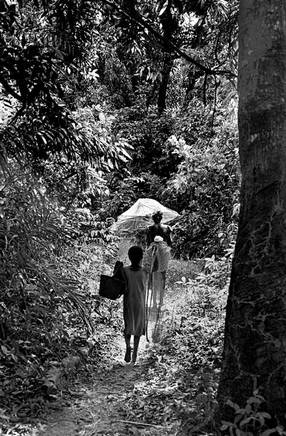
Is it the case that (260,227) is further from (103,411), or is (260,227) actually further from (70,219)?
(70,219)

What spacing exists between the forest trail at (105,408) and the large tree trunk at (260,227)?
1066mm

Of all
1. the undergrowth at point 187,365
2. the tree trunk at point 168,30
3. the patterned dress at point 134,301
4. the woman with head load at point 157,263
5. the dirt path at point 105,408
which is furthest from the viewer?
the woman with head load at point 157,263

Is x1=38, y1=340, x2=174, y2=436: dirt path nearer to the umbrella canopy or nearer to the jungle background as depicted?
the jungle background

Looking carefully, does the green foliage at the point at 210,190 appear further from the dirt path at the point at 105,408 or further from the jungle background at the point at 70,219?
the dirt path at the point at 105,408

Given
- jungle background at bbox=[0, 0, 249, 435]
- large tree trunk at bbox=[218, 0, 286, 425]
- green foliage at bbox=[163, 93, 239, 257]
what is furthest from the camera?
green foliage at bbox=[163, 93, 239, 257]

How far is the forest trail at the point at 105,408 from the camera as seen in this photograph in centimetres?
360

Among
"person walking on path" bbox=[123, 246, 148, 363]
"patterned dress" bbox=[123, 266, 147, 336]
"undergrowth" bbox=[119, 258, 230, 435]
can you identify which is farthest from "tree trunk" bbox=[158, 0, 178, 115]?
"undergrowth" bbox=[119, 258, 230, 435]

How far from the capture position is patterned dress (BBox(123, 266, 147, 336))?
536cm

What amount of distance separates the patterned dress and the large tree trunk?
2.43 meters

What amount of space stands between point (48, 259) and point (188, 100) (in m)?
12.3

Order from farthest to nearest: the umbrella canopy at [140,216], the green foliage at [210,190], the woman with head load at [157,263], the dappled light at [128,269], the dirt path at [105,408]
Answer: the umbrella canopy at [140,216]
the green foliage at [210,190]
the woman with head load at [157,263]
the dirt path at [105,408]
the dappled light at [128,269]

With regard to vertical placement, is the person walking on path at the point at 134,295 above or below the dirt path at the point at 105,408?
above

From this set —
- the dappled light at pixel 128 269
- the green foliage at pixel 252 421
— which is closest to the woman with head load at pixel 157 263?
the dappled light at pixel 128 269

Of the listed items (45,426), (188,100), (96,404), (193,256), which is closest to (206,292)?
(96,404)
